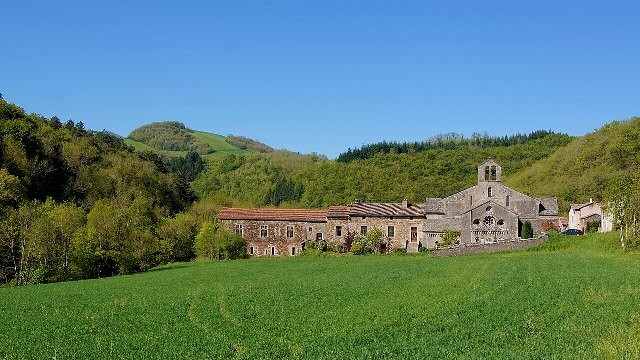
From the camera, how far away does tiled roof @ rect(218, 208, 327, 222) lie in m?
68.7

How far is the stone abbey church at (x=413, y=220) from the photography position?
6256 centimetres

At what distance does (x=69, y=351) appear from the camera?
16.0 m

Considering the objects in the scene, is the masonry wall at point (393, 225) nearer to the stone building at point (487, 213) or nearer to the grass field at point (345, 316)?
the stone building at point (487, 213)

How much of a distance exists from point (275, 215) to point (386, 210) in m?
12.3

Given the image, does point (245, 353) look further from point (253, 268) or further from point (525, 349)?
point (253, 268)

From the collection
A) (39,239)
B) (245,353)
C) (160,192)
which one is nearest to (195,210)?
(160,192)

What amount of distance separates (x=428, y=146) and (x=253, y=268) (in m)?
101

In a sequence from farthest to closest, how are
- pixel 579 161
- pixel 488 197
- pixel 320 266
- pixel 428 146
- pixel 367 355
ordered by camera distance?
pixel 428 146
pixel 579 161
pixel 488 197
pixel 320 266
pixel 367 355

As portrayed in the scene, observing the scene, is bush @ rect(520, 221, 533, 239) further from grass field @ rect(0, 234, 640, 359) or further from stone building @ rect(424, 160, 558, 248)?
grass field @ rect(0, 234, 640, 359)

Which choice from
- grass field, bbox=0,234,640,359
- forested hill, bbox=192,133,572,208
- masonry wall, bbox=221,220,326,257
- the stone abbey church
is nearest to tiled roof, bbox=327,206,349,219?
the stone abbey church

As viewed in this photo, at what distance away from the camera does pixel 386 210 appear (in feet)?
221

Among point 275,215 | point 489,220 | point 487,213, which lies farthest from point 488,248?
point 275,215

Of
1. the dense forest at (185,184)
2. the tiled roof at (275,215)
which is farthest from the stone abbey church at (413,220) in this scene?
the dense forest at (185,184)

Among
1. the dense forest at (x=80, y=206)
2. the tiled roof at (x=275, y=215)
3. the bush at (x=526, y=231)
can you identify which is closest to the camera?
the dense forest at (x=80, y=206)
